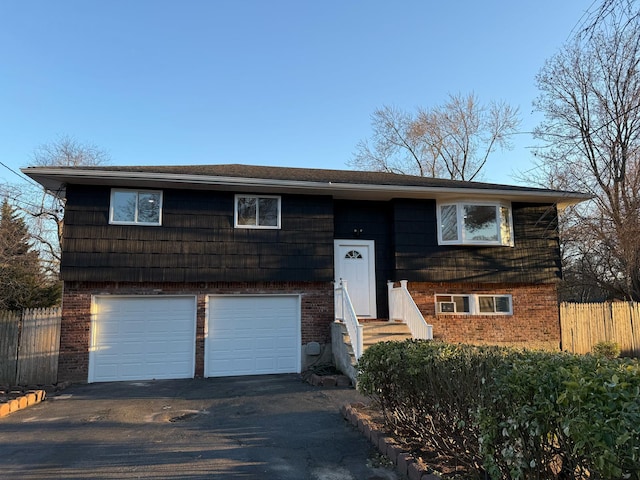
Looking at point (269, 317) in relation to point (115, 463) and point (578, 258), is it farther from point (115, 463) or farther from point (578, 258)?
point (578, 258)

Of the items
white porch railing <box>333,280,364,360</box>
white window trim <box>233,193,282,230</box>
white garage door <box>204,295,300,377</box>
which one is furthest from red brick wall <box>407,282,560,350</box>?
white window trim <box>233,193,282,230</box>

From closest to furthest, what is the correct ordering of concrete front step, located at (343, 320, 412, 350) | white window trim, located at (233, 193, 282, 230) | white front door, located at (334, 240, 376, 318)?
1. concrete front step, located at (343, 320, 412, 350)
2. white window trim, located at (233, 193, 282, 230)
3. white front door, located at (334, 240, 376, 318)

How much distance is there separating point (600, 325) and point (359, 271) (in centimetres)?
900

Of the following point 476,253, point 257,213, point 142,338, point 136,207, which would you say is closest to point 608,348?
point 476,253

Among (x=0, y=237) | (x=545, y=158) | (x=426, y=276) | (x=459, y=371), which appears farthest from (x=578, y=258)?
(x=0, y=237)

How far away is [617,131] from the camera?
50.9 feet

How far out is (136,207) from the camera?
1079 centimetres

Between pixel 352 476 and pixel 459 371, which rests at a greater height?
pixel 459 371

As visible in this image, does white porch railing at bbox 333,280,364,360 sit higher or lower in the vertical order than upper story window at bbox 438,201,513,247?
lower

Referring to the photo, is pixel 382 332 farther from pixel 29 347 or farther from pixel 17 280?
pixel 17 280

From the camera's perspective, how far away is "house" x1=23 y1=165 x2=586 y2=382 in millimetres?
10398

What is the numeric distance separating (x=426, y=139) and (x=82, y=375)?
2498 centimetres

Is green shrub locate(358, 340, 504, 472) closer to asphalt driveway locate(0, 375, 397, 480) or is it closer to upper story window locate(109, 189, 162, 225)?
asphalt driveway locate(0, 375, 397, 480)

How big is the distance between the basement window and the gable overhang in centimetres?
291
